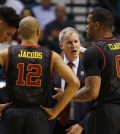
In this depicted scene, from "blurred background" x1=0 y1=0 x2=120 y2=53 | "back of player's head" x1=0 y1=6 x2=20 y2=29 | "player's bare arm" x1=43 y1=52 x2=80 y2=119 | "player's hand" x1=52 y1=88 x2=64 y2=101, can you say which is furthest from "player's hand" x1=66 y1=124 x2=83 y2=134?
"blurred background" x1=0 y1=0 x2=120 y2=53

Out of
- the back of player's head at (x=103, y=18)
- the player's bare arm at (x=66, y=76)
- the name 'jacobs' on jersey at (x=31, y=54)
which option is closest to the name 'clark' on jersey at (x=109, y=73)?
the back of player's head at (x=103, y=18)

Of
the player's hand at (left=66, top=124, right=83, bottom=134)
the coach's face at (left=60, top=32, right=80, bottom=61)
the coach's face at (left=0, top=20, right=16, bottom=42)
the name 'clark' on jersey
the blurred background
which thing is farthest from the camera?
the blurred background

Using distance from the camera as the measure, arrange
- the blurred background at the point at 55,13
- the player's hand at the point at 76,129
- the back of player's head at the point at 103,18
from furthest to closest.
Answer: the blurred background at the point at 55,13 < the player's hand at the point at 76,129 < the back of player's head at the point at 103,18

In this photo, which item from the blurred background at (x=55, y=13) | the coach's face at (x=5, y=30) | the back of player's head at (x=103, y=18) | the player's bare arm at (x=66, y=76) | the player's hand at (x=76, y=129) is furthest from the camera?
the blurred background at (x=55, y=13)

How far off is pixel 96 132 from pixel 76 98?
0.43 meters

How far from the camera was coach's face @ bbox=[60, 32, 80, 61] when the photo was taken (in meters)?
6.71

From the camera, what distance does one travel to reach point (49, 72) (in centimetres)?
548

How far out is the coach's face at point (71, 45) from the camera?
6.71 meters

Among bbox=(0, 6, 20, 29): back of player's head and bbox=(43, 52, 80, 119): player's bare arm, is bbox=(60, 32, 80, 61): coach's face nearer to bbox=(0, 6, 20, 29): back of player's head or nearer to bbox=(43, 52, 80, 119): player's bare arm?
bbox=(0, 6, 20, 29): back of player's head

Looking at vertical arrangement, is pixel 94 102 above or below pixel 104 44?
below

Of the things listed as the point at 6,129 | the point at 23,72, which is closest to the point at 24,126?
the point at 6,129

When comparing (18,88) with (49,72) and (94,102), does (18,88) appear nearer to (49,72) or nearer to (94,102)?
(49,72)

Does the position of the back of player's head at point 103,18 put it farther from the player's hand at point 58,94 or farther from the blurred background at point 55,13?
the blurred background at point 55,13

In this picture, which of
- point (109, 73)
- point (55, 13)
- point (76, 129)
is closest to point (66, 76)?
point (109, 73)
